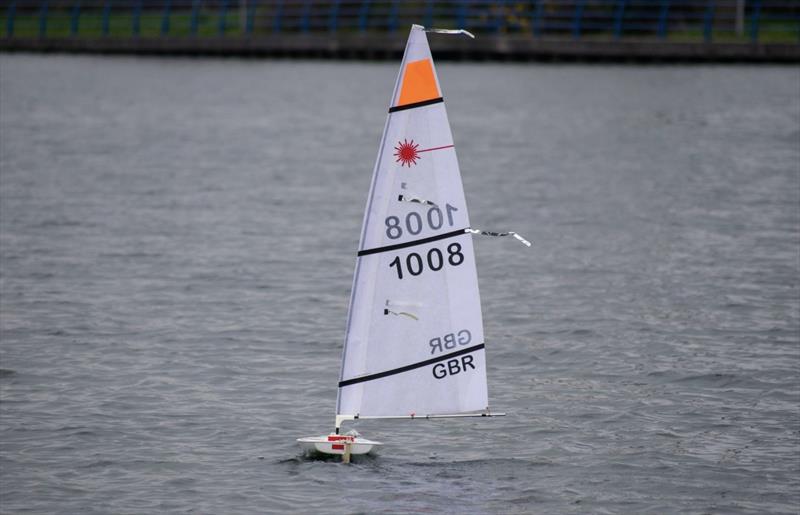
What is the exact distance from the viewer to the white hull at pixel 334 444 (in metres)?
13.7

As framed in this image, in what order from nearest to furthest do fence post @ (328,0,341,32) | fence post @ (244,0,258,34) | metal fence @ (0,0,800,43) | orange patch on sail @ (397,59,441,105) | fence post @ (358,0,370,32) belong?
orange patch on sail @ (397,59,441,105) < metal fence @ (0,0,800,43) < fence post @ (358,0,370,32) < fence post @ (328,0,341,32) < fence post @ (244,0,258,34)

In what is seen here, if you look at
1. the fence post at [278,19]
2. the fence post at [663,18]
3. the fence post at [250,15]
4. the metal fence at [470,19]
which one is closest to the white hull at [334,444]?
the metal fence at [470,19]

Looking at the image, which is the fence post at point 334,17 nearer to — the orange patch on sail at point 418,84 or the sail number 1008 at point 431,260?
the sail number 1008 at point 431,260

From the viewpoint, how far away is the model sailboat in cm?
1214

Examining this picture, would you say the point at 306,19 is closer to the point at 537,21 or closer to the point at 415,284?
the point at 537,21

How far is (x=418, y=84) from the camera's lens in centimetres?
1198

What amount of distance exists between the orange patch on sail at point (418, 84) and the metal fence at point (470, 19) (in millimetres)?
46271

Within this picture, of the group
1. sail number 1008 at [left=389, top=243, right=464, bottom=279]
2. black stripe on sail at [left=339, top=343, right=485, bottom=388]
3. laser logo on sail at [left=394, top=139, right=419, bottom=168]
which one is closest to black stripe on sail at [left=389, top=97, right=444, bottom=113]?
laser logo on sail at [left=394, top=139, right=419, bottom=168]

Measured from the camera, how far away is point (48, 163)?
36844mm

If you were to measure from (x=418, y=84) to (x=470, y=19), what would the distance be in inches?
2156

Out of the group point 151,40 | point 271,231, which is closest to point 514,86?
point 151,40

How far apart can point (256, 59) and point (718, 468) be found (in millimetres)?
55854


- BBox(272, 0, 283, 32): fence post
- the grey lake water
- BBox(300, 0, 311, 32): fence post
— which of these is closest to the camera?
the grey lake water

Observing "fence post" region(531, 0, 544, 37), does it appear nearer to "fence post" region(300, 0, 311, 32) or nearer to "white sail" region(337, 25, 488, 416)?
"fence post" region(300, 0, 311, 32)
